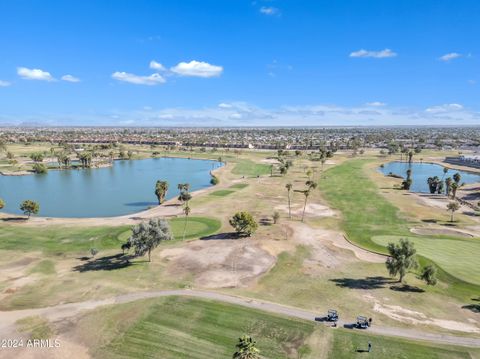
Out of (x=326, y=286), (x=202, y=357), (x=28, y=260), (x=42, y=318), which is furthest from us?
(x=28, y=260)

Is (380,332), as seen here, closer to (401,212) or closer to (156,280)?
(156,280)

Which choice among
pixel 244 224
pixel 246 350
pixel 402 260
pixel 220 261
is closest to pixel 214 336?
pixel 246 350

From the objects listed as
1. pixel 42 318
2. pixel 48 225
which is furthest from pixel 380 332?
pixel 48 225

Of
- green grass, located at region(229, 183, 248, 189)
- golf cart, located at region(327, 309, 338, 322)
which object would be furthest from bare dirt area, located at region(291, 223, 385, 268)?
green grass, located at region(229, 183, 248, 189)

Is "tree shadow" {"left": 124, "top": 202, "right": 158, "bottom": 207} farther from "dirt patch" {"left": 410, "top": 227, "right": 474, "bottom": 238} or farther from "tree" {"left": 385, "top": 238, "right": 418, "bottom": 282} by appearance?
"tree" {"left": 385, "top": 238, "right": 418, "bottom": 282}

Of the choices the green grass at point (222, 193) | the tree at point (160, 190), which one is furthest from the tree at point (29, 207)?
the green grass at point (222, 193)

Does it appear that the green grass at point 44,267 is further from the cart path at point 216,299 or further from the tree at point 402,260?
the tree at point 402,260
